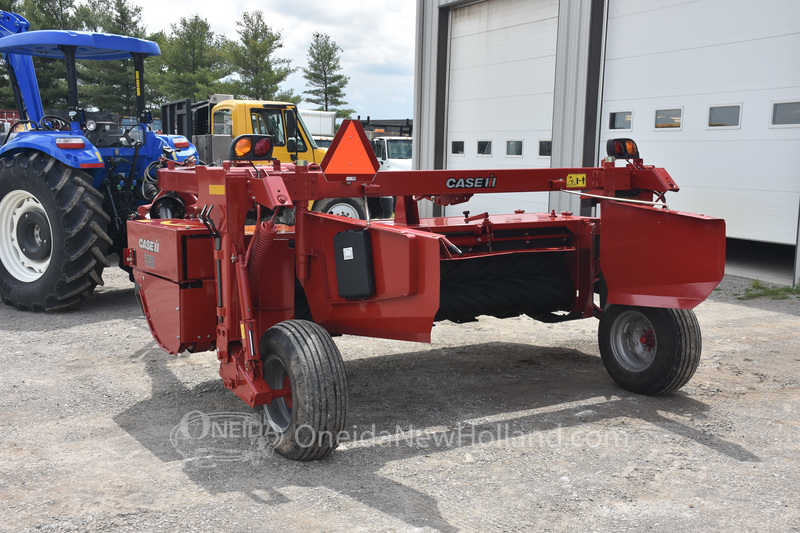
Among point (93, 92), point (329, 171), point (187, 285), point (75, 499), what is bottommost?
point (75, 499)

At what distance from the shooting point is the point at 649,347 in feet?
15.8

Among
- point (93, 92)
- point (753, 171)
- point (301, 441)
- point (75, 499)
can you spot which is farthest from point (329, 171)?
point (93, 92)

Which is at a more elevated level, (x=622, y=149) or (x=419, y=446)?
(x=622, y=149)

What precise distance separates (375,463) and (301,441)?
0.38 m

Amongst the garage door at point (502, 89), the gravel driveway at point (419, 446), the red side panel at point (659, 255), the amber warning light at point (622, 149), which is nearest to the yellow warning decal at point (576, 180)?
the red side panel at point (659, 255)

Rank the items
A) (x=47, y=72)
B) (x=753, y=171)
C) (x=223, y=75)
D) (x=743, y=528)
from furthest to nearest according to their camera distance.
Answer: (x=223, y=75) < (x=47, y=72) < (x=753, y=171) < (x=743, y=528)

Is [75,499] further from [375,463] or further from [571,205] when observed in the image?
[571,205]

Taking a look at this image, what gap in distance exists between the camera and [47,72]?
3250cm

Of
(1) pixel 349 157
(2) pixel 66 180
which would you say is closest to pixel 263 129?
(2) pixel 66 180

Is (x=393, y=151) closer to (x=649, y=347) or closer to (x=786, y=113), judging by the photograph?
(x=786, y=113)

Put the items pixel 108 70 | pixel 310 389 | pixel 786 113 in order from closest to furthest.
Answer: pixel 310 389
pixel 786 113
pixel 108 70

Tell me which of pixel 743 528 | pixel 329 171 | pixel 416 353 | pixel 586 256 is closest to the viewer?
pixel 743 528

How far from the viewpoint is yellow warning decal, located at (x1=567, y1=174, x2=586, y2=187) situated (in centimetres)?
480

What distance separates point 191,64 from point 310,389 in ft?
137
